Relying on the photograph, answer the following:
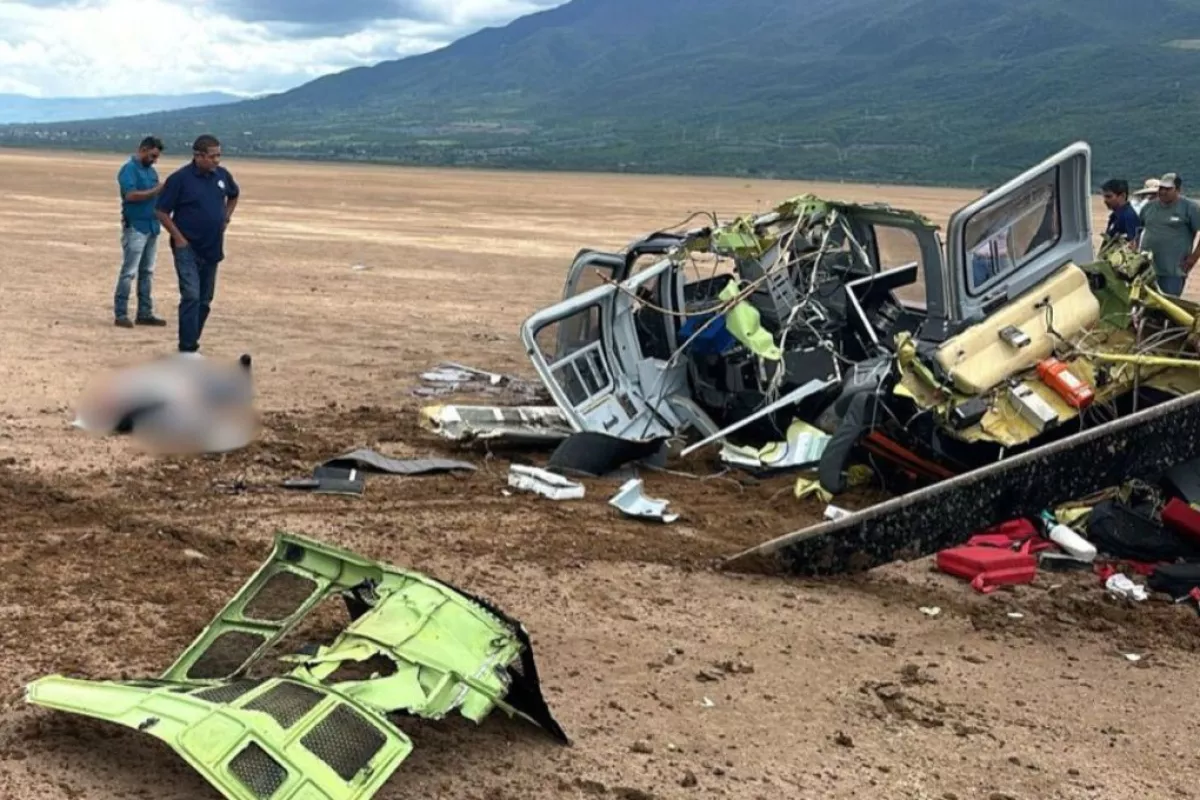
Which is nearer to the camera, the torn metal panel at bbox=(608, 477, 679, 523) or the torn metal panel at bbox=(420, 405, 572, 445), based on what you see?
the torn metal panel at bbox=(608, 477, 679, 523)

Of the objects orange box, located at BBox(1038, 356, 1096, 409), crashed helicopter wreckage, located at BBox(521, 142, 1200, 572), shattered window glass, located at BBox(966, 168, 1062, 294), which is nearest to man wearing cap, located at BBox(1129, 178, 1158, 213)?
crashed helicopter wreckage, located at BBox(521, 142, 1200, 572)

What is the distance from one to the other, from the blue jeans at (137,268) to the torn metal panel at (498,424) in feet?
16.5

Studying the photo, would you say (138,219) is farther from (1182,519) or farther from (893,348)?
(1182,519)

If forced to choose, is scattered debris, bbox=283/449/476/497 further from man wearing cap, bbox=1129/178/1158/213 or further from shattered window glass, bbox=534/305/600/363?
man wearing cap, bbox=1129/178/1158/213

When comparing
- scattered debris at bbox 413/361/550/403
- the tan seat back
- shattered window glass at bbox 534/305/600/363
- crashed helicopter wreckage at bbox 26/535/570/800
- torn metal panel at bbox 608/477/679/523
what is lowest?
scattered debris at bbox 413/361/550/403

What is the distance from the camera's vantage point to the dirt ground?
4.31 meters

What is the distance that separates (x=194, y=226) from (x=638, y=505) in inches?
208

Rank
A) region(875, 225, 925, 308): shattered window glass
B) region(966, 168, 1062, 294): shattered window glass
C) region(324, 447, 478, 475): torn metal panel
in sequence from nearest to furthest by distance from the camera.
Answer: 1. region(324, 447, 478, 475): torn metal panel
2. region(966, 168, 1062, 294): shattered window glass
3. region(875, 225, 925, 308): shattered window glass

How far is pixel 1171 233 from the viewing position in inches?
452

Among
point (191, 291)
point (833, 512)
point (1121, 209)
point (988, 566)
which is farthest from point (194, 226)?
point (1121, 209)

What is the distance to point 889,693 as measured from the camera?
5062mm

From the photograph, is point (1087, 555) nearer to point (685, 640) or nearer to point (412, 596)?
point (685, 640)

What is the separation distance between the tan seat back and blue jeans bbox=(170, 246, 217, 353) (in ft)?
20.4

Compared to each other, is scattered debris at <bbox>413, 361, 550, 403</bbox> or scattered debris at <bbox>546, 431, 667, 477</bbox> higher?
scattered debris at <bbox>546, 431, 667, 477</bbox>
